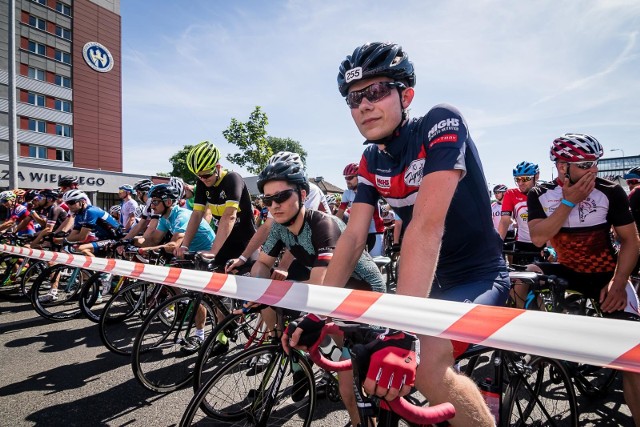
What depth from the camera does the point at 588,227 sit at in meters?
3.07

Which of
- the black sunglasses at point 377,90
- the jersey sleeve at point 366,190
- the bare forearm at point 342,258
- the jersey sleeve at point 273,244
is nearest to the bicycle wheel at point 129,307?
the jersey sleeve at point 273,244

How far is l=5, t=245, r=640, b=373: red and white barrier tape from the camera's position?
110 cm

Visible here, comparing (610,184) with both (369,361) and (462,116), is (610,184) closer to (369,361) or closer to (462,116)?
(462,116)

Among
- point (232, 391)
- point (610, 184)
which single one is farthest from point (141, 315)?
point (610, 184)

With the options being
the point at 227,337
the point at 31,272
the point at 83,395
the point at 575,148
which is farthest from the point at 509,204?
the point at 31,272

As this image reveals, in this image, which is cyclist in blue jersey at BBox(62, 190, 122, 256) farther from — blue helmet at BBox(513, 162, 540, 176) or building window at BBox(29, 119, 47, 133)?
building window at BBox(29, 119, 47, 133)

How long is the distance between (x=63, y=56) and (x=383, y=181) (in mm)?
Result: 53619

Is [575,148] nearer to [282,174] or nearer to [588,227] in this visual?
[588,227]

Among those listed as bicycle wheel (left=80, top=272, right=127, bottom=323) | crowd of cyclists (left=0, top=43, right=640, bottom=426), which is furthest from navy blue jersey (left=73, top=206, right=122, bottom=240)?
crowd of cyclists (left=0, top=43, right=640, bottom=426)

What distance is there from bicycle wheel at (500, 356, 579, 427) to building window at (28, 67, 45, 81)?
51987 millimetres

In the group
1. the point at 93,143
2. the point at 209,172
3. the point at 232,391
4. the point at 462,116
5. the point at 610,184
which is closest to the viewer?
the point at 462,116

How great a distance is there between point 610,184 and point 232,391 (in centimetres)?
355

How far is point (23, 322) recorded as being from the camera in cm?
570

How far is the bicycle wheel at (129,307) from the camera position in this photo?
4742mm
